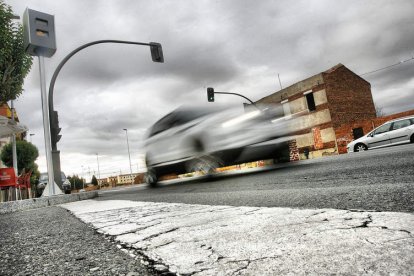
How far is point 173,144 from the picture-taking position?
8.05 meters

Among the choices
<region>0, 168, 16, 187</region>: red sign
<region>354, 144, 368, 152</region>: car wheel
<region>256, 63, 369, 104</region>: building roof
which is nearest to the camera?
<region>0, 168, 16, 187</region>: red sign

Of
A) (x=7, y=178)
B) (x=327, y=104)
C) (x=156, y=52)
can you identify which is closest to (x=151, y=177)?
(x=7, y=178)

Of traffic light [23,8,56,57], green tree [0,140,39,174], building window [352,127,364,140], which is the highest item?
traffic light [23,8,56,57]

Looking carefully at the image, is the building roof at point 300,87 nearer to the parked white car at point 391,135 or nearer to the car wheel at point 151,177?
the parked white car at point 391,135

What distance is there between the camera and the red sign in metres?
8.04

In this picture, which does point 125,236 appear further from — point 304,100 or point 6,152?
point 304,100

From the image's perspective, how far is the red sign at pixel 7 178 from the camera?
804 centimetres

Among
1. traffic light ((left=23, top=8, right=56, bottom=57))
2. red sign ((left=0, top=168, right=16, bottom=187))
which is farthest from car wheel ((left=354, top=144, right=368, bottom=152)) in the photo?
red sign ((left=0, top=168, right=16, bottom=187))

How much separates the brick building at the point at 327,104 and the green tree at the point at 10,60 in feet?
70.4

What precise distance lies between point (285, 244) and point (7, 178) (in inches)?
358

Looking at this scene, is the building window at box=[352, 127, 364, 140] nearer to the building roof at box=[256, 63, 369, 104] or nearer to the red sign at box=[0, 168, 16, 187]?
the building roof at box=[256, 63, 369, 104]

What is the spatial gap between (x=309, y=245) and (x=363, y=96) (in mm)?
33441

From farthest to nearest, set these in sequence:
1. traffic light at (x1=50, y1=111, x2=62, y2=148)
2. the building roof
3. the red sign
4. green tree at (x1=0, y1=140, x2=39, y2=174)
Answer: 1. the building roof
2. green tree at (x1=0, y1=140, x2=39, y2=174)
3. the red sign
4. traffic light at (x1=50, y1=111, x2=62, y2=148)

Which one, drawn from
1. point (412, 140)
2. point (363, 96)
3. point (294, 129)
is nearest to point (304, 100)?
point (363, 96)
